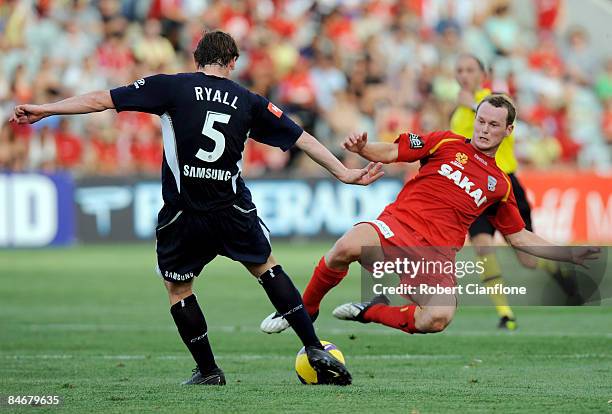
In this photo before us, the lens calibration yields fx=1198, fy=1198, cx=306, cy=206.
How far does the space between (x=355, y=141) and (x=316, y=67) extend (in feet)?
51.2

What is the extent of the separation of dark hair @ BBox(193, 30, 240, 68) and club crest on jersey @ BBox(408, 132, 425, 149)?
1.39 meters

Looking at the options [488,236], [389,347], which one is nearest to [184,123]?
[389,347]

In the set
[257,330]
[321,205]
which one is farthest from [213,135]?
[321,205]

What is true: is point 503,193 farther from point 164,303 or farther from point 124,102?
point 164,303

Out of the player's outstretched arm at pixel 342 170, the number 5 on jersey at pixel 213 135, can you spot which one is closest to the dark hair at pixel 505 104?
the player's outstretched arm at pixel 342 170

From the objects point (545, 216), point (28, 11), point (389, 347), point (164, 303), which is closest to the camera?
point (389, 347)

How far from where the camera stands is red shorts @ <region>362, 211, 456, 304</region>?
8.12 m

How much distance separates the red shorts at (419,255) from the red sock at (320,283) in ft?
1.30

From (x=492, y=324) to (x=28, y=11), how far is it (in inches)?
549

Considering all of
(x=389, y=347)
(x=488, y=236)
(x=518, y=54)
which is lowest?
(x=389, y=347)

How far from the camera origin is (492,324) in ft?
38.9

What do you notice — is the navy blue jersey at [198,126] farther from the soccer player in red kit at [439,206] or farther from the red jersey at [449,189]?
the red jersey at [449,189]

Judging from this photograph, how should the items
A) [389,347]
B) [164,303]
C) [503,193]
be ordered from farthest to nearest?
[164,303] < [389,347] < [503,193]

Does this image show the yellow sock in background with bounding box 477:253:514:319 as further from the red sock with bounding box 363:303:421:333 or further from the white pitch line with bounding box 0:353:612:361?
the red sock with bounding box 363:303:421:333
